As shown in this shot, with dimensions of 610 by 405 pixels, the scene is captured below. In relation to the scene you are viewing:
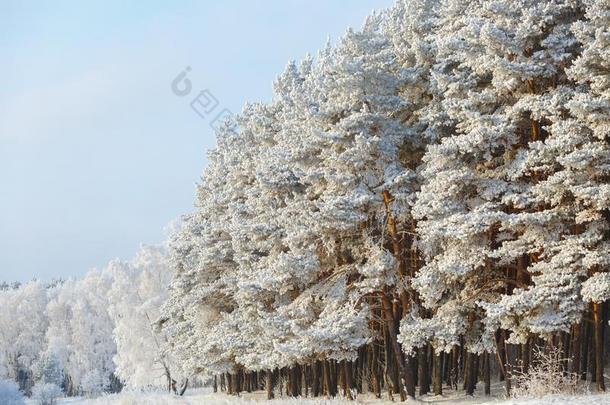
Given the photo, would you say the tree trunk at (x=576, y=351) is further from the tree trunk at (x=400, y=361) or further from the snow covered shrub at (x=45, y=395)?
the snow covered shrub at (x=45, y=395)

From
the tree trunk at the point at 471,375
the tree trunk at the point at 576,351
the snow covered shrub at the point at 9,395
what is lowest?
the snow covered shrub at the point at 9,395

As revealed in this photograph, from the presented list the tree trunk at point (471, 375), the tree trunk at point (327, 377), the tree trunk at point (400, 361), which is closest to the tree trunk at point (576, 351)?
the tree trunk at point (471, 375)

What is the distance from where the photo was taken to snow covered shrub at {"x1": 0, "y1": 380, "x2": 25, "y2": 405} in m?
35.0

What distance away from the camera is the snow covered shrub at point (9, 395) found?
34991 millimetres

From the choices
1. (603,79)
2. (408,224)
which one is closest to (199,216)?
(408,224)

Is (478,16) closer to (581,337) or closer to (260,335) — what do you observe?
(581,337)

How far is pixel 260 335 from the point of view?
30297 mm

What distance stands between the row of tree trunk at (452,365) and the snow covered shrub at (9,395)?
13.9 meters

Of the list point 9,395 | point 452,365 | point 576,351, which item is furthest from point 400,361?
point 9,395

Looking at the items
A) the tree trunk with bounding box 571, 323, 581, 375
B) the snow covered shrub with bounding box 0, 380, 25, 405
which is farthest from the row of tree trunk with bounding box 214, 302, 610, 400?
the snow covered shrub with bounding box 0, 380, 25, 405

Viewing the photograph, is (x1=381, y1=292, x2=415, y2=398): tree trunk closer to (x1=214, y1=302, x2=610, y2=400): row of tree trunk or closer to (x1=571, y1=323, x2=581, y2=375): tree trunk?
(x1=214, y1=302, x2=610, y2=400): row of tree trunk

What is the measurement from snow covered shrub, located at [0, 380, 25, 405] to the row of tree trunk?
13.9 metres

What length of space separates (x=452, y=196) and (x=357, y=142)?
4125mm

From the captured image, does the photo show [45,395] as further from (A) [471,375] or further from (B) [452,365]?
(A) [471,375]
